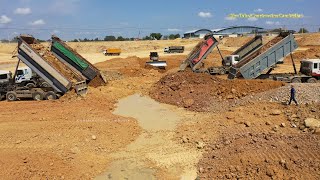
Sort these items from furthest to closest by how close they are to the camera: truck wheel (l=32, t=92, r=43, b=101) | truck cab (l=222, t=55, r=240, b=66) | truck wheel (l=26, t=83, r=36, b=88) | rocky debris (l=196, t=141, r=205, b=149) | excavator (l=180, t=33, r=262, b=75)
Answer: truck cab (l=222, t=55, r=240, b=66) < excavator (l=180, t=33, r=262, b=75) < truck wheel (l=26, t=83, r=36, b=88) < truck wheel (l=32, t=92, r=43, b=101) < rocky debris (l=196, t=141, r=205, b=149)

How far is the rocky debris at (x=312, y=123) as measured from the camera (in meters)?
11.8

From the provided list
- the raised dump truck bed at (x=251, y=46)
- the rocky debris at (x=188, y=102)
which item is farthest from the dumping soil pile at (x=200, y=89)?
the raised dump truck bed at (x=251, y=46)

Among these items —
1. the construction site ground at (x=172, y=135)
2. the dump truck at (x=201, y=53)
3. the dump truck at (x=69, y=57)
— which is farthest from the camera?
the dump truck at (x=201, y=53)

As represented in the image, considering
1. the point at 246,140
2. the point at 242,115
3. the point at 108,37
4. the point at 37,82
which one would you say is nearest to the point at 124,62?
the point at 37,82

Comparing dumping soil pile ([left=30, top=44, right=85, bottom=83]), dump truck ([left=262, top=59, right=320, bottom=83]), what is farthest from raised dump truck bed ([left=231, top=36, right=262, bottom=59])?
dumping soil pile ([left=30, top=44, right=85, bottom=83])

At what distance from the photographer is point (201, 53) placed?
26.7 meters

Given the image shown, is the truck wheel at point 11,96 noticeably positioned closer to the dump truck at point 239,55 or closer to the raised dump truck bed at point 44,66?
the raised dump truck bed at point 44,66

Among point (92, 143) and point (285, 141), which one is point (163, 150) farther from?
point (285, 141)

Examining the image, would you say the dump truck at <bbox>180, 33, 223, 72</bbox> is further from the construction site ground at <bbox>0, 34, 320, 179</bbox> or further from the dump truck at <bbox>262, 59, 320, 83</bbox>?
the dump truck at <bbox>262, 59, 320, 83</bbox>

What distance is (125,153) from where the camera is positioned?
12438 millimetres

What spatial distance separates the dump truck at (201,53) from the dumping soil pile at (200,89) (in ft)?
14.8

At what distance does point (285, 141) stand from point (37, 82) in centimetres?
1538

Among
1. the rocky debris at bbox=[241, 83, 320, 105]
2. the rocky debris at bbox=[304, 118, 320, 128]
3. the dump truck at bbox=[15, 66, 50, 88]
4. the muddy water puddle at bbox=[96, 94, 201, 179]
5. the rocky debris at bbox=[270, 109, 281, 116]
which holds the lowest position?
the muddy water puddle at bbox=[96, 94, 201, 179]

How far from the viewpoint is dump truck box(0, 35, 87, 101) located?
63.2ft
